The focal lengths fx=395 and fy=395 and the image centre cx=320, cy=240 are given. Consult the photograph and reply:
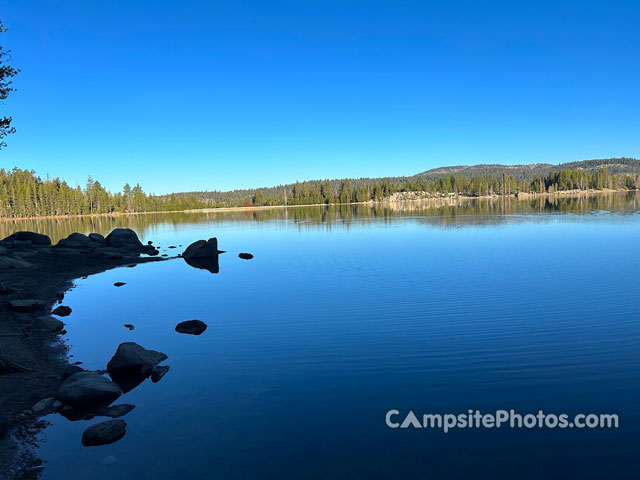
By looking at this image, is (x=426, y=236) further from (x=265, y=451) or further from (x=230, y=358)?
(x=265, y=451)

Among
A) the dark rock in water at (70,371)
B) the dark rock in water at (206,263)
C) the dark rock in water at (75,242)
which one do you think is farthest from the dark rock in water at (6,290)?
the dark rock in water at (75,242)

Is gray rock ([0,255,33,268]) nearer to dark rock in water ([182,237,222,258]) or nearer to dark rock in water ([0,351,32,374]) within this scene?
dark rock in water ([182,237,222,258])

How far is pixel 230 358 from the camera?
13453 mm

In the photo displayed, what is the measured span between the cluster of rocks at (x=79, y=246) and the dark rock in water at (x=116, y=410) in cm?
3066

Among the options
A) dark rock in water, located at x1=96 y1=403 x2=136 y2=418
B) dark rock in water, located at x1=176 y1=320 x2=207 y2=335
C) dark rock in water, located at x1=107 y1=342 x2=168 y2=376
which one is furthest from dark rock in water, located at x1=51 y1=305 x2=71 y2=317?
dark rock in water, located at x1=96 y1=403 x2=136 y2=418

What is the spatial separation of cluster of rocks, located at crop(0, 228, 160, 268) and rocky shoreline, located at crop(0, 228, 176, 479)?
1.81m

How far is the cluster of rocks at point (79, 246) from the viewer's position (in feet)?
133

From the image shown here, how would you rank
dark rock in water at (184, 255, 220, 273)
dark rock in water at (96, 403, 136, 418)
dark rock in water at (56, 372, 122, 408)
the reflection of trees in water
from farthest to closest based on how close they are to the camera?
1. the reflection of trees in water
2. dark rock in water at (184, 255, 220, 273)
3. dark rock in water at (56, 372, 122, 408)
4. dark rock in water at (96, 403, 136, 418)

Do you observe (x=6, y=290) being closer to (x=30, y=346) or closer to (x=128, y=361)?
(x=30, y=346)

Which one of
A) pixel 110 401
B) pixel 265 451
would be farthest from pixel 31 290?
pixel 265 451

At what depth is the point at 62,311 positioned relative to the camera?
2014 cm

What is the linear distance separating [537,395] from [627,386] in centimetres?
244

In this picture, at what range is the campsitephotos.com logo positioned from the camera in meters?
8.76

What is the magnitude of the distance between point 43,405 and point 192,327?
22.6 ft
